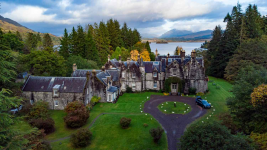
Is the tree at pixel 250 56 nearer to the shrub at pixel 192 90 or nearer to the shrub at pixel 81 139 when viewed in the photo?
the shrub at pixel 192 90

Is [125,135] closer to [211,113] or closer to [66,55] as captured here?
[211,113]

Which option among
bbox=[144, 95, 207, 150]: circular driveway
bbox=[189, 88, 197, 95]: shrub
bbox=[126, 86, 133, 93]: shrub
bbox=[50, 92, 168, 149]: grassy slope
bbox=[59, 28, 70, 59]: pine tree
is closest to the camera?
bbox=[50, 92, 168, 149]: grassy slope

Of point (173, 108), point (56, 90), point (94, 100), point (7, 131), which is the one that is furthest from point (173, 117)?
point (7, 131)

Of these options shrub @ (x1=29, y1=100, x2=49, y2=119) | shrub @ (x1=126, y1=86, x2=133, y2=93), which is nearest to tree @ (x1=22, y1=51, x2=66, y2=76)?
shrub @ (x1=29, y1=100, x2=49, y2=119)

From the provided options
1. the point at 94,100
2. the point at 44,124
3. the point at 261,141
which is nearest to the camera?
the point at 261,141

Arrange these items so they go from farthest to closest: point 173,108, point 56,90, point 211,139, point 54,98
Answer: point 173,108 < point 54,98 < point 56,90 < point 211,139

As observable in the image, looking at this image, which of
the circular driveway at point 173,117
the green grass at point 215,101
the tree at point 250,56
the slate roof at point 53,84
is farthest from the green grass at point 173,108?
the tree at point 250,56

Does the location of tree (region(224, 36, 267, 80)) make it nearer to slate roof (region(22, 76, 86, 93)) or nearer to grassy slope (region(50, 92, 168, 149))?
grassy slope (region(50, 92, 168, 149))

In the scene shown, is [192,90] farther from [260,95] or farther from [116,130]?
[116,130]
